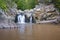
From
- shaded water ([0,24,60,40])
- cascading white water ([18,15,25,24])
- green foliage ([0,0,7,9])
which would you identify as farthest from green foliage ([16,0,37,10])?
shaded water ([0,24,60,40])

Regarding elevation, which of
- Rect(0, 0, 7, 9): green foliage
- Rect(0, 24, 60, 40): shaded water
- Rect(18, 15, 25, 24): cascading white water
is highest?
Rect(0, 0, 7, 9): green foliage

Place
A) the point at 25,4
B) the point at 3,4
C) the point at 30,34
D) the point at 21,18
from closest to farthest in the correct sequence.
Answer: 1. the point at 30,34
2. the point at 3,4
3. the point at 25,4
4. the point at 21,18

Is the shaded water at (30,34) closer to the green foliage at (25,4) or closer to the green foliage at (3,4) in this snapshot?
the green foliage at (3,4)

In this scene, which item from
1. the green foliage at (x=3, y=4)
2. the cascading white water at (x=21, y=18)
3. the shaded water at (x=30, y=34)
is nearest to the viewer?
the shaded water at (x=30, y=34)

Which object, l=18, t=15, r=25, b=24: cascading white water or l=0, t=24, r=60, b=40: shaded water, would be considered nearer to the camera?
l=0, t=24, r=60, b=40: shaded water

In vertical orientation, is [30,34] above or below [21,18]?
below

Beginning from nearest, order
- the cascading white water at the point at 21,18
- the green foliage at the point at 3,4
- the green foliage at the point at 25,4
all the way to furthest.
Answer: the green foliage at the point at 3,4 → the green foliage at the point at 25,4 → the cascading white water at the point at 21,18

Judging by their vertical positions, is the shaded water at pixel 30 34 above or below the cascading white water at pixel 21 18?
below

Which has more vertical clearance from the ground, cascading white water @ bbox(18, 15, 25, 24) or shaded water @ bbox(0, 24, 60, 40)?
cascading white water @ bbox(18, 15, 25, 24)

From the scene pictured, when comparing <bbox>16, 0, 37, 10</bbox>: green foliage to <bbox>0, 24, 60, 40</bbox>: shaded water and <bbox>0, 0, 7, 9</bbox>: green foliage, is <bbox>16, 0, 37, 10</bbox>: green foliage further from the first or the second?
<bbox>0, 24, 60, 40</bbox>: shaded water

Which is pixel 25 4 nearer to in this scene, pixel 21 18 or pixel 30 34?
pixel 21 18

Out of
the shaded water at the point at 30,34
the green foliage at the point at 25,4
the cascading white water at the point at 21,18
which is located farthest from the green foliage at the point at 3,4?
the shaded water at the point at 30,34

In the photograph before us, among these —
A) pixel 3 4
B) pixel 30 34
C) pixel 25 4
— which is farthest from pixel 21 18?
pixel 30 34

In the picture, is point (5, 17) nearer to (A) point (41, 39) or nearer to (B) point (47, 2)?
(B) point (47, 2)
